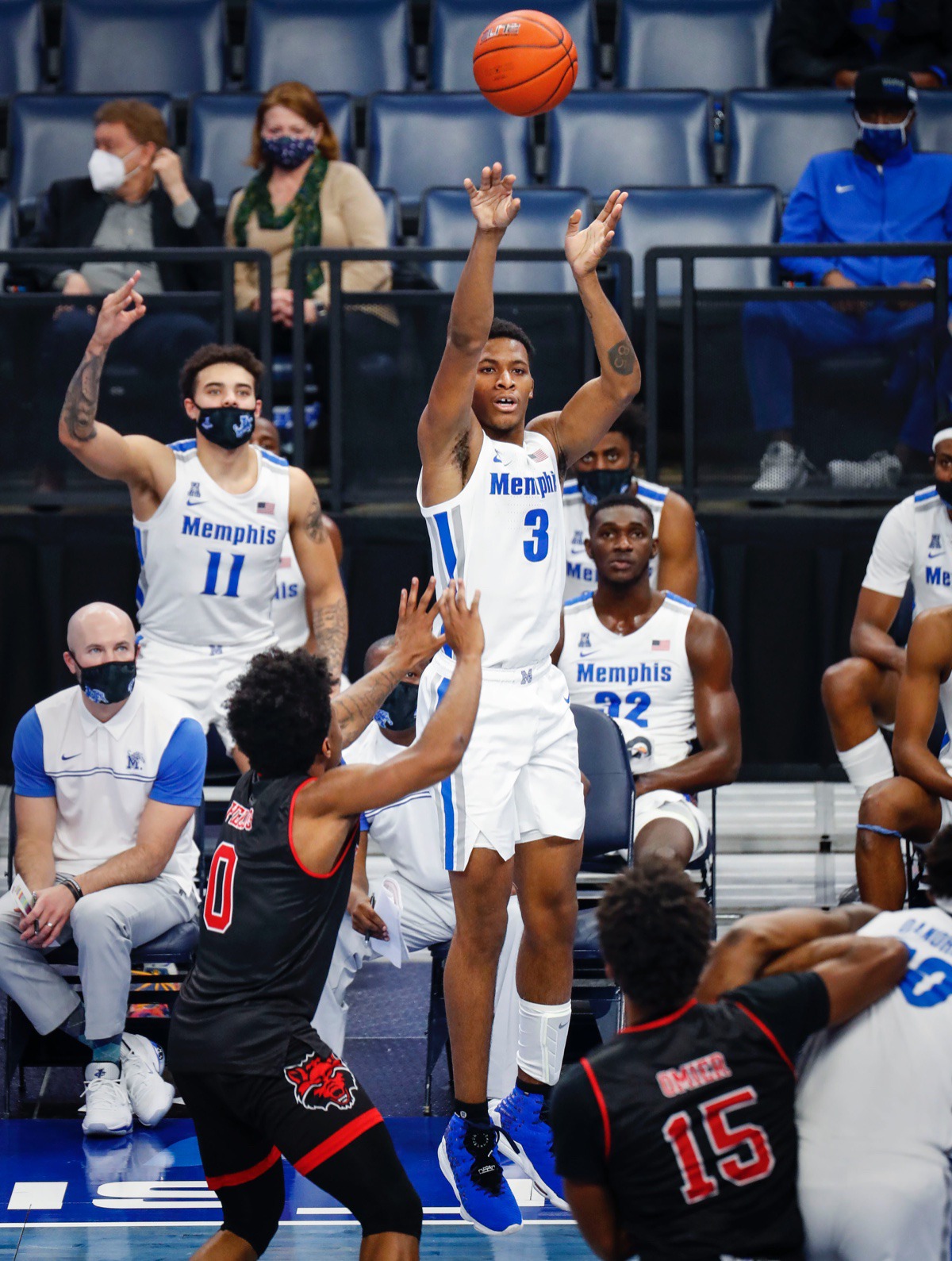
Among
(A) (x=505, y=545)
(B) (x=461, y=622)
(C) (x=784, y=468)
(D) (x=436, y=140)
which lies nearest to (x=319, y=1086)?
(B) (x=461, y=622)

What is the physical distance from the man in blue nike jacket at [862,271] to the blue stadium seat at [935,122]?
64 centimetres

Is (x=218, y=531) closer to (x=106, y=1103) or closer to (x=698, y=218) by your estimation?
(x=106, y=1103)

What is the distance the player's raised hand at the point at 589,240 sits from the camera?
13.6 feet

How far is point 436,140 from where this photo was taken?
8297 millimetres

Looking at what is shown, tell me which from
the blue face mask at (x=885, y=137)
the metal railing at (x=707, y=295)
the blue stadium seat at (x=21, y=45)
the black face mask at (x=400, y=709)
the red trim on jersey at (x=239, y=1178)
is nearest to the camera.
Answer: the red trim on jersey at (x=239, y=1178)

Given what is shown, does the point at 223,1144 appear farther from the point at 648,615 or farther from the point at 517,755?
the point at 648,615

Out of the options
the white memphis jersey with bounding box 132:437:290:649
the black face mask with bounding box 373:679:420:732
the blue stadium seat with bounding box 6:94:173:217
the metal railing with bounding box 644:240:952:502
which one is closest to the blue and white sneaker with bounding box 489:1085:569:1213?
the black face mask with bounding box 373:679:420:732

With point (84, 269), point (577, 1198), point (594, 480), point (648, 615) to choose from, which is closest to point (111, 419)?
point (84, 269)

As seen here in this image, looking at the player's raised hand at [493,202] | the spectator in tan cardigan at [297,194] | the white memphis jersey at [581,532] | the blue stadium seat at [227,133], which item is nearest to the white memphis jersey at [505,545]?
the player's raised hand at [493,202]

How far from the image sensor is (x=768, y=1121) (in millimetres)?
2869

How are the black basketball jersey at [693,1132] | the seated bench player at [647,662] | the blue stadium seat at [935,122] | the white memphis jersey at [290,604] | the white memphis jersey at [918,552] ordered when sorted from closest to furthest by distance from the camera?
the black basketball jersey at [693,1132]
the seated bench player at [647,662]
the white memphis jersey at [918,552]
the white memphis jersey at [290,604]
the blue stadium seat at [935,122]

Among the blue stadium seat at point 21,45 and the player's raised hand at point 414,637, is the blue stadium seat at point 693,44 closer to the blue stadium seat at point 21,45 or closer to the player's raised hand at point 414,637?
the blue stadium seat at point 21,45

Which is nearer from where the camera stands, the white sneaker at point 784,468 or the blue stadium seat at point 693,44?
the white sneaker at point 784,468

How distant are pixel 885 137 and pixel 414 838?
13.4 ft
